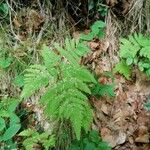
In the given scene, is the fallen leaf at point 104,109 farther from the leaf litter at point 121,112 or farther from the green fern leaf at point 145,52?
the green fern leaf at point 145,52

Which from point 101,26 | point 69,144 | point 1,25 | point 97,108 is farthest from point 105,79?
point 1,25

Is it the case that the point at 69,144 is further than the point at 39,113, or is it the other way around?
the point at 39,113

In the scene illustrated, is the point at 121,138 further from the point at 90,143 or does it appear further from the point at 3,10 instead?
the point at 3,10

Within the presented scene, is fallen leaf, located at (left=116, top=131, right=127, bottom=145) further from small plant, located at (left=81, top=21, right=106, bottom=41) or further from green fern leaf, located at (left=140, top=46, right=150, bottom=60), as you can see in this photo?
small plant, located at (left=81, top=21, right=106, bottom=41)

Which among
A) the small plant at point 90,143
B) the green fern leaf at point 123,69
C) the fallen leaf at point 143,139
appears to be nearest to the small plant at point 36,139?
the small plant at point 90,143

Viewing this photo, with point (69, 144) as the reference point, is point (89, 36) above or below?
above

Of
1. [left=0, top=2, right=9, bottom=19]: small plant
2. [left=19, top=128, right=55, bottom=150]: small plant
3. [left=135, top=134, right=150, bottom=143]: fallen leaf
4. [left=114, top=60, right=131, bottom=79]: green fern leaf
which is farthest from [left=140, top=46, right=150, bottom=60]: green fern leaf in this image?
[left=0, top=2, right=9, bottom=19]: small plant

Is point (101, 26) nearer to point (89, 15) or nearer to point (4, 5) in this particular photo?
point (89, 15)
